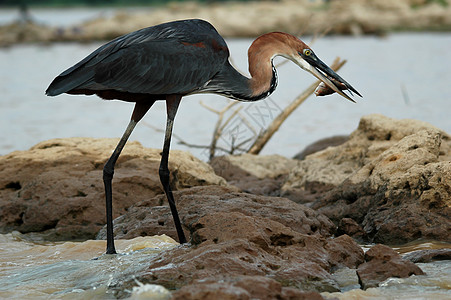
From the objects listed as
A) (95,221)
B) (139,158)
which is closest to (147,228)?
(95,221)

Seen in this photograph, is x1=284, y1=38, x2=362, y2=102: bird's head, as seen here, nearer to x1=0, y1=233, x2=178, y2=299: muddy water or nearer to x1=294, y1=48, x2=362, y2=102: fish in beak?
x1=294, y1=48, x2=362, y2=102: fish in beak

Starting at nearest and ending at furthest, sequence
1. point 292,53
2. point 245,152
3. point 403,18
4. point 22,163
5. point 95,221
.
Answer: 1. point 292,53
2. point 95,221
3. point 22,163
4. point 245,152
5. point 403,18

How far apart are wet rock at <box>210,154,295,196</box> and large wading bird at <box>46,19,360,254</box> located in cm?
285

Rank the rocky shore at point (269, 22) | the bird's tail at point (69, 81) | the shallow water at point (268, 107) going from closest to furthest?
the bird's tail at point (69, 81) → the shallow water at point (268, 107) → the rocky shore at point (269, 22)

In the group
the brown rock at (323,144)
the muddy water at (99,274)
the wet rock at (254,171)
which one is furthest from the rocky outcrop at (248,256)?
the brown rock at (323,144)

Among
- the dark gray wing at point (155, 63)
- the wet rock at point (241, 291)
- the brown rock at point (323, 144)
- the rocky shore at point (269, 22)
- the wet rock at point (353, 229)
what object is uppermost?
the rocky shore at point (269, 22)

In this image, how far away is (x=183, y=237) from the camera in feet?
20.1

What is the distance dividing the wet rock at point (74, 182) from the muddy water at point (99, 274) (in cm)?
89

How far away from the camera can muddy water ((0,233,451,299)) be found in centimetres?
461

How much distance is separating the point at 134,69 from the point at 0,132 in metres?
11.4

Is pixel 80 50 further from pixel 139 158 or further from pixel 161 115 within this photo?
pixel 139 158

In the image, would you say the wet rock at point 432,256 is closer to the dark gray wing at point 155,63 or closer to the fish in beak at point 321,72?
the fish in beak at point 321,72

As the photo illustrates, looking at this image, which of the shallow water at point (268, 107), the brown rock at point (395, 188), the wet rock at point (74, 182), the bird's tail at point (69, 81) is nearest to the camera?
the bird's tail at point (69, 81)

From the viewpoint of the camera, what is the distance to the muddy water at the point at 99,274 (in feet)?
15.1
